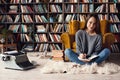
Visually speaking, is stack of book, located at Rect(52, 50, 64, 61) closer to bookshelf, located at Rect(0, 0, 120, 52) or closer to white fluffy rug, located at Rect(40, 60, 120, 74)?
white fluffy rug, located at Rect(40, 60, 120, 74)

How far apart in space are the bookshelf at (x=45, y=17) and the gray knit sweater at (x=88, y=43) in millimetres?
1897

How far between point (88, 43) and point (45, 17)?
2.38 metres

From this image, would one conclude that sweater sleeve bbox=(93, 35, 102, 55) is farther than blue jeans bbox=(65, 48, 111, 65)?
Yes

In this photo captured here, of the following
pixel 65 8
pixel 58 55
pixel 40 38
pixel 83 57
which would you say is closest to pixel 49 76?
pixel 83 57

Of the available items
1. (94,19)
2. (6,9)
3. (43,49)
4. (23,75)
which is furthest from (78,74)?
(6,9)

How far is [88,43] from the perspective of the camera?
4773 millimetres

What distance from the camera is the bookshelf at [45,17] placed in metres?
6.62

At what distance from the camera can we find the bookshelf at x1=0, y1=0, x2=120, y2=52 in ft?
21.7

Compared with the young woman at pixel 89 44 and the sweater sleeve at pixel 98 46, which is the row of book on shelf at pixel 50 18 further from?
the sweater sleeve at pixel 98 46

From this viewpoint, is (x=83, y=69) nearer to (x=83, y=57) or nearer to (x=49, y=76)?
(x=83, y=57)

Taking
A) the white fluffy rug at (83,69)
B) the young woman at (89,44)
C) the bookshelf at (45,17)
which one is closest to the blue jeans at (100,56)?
the young woman at (89,44)

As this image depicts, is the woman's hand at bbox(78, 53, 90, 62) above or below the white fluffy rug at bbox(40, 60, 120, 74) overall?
above

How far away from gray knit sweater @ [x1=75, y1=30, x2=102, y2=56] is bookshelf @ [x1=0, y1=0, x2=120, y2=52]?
6.22 ft

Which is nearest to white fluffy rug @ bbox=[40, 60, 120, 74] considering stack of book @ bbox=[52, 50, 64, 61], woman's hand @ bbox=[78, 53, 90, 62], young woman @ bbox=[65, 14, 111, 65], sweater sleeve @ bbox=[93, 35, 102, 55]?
woman's hand @ bbox=[78, 53, 90, 62]
